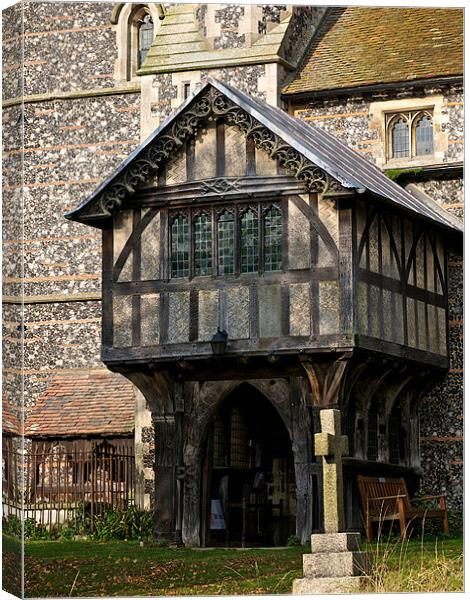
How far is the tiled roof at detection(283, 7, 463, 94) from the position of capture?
74.9 feet

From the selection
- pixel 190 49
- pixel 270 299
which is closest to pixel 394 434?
pixel 270 299

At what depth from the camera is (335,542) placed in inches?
650

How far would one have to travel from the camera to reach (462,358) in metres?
22.6

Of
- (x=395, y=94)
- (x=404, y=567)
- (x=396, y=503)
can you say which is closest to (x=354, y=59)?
(x=395, y=94)

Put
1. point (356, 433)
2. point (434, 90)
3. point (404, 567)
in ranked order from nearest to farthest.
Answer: point (404, 567) < point (356, 433) < point (434, 90)

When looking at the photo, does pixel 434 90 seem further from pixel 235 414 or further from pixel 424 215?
pixel 235 414

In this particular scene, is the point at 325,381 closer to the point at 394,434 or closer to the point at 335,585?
the point at 394,434

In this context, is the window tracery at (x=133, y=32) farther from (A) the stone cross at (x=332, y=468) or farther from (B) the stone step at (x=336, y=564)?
(B) the stone step at (x=336, y=564)

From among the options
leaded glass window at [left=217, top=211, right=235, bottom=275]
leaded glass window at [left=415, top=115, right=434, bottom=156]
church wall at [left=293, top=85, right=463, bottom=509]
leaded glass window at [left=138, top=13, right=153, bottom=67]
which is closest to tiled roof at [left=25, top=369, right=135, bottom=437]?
leaded glass window at [left=217, top=211, right=235, bottom=275]

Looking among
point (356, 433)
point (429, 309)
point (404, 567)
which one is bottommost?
point (404, 567)

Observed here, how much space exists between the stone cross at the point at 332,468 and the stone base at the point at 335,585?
0.49 meters

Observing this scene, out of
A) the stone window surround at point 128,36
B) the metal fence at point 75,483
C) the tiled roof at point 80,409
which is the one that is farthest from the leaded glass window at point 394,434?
the stone window surround at point 128,36

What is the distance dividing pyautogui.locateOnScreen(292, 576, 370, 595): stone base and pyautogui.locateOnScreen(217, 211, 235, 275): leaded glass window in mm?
5436

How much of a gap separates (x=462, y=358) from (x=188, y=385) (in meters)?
3.72
